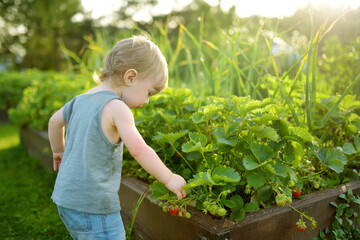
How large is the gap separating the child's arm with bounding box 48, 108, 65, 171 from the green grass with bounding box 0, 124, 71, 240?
71 cm

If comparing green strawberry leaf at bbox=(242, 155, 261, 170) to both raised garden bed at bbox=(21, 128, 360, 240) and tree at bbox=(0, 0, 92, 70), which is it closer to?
raised garden bed at bbox=(21, 128, 360, 240)

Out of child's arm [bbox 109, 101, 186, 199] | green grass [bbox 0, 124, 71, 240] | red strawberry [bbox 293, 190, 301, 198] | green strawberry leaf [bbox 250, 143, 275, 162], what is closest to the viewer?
child's arm [bbox 109, 101, 186, 199]

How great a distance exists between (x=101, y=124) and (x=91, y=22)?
1178 inches

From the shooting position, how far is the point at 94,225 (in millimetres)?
1436

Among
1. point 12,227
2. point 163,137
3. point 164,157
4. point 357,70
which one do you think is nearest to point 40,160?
point 12,227

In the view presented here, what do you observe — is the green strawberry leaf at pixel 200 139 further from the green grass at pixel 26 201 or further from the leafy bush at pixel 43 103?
the leafy bush at pixel 43 103

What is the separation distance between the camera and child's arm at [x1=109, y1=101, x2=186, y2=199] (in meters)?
1.34

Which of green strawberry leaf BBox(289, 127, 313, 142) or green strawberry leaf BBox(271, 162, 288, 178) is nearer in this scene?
green strawberry leaf BBox(271, 162, 288, 178)

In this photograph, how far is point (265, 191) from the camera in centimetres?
153

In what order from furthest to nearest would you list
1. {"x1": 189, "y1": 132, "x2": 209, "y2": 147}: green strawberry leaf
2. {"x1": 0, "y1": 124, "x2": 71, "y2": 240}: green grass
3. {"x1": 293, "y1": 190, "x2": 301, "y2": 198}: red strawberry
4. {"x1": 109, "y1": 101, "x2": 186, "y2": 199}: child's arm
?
1. {"x1": 0, "y1": 124, "x2": 71, "y2": 240}: green grass
2. {"x1": 293, "y1": 190, "x2": 301, "y2": 198}: red strawberry
3. {"x1": 189, "y1": 132, "x2": 209, "y2": 147}: green strawberry leaf
4. {"x1": 109, "y1": 101, "x2": 186, "y2": 199}: child's arm

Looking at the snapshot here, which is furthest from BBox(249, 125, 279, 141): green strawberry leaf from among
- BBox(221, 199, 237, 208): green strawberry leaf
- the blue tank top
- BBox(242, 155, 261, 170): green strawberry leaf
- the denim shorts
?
the denim shorts

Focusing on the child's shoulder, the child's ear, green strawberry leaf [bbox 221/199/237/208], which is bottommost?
green strawberry leaf [bbox 221/199/237/208]

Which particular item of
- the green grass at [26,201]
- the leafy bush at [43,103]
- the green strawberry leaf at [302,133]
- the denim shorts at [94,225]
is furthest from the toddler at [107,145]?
the leafy bush at [43,103]

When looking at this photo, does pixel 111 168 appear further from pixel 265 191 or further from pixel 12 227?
pixel 12 227
